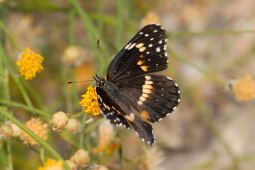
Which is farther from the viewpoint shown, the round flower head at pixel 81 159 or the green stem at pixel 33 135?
the round flower head at pixel 81 159

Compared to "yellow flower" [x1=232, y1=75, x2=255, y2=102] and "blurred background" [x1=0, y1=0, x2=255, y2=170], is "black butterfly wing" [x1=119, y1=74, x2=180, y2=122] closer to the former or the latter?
"yellow flower" [x1=232, y1=75, x2=255, y2=102]

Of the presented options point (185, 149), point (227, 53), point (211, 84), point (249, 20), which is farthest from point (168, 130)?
point (249, 20)

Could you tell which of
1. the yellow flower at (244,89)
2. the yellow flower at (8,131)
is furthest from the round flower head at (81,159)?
the yellow flower at (244,89)

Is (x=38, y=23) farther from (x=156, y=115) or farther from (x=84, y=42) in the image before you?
(x=156, y=115)

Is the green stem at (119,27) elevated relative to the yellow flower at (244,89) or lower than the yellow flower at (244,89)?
elevated

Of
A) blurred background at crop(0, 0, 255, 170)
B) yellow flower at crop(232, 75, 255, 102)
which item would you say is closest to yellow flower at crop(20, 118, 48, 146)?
blurred background at crop(0, 0, 255, 170)

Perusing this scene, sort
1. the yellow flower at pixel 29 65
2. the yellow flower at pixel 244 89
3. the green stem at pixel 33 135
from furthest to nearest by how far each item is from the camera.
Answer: the yellow flower at pixel 244 89 → the yellow flower at pixel 29 65 → the green stem at pixel 33 135

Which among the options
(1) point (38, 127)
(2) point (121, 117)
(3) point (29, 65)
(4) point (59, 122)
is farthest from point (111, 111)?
(3) point (29, 65)

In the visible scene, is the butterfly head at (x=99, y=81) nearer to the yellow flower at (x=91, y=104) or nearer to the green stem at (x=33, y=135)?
the yellow flower at (x=91, y=104)

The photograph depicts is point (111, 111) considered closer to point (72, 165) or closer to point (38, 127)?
point (72, 165)
